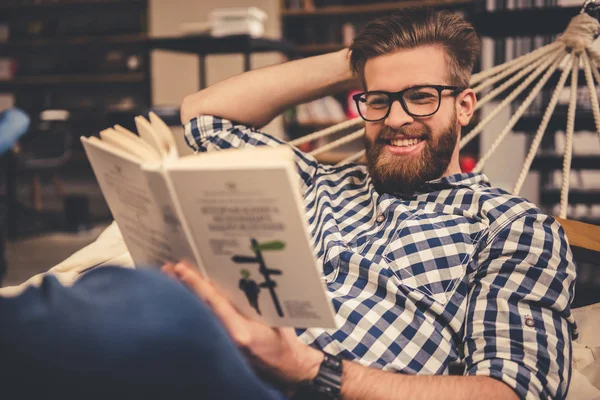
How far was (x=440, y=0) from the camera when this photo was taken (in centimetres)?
386

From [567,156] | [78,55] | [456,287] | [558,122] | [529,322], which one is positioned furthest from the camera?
[78,55]

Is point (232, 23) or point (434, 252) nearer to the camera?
point (434, 252)

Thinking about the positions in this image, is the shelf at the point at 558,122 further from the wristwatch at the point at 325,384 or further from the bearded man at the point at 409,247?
the wristwatch at the point at 325,384

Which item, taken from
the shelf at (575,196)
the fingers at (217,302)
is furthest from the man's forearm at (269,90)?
the shelf at (575,196)

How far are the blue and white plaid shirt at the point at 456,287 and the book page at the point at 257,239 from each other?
25cm

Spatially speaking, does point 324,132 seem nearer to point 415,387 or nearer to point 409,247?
point 409,247

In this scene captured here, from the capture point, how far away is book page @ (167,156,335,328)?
0.55 meters

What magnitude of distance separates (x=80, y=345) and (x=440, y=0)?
3.87 metres

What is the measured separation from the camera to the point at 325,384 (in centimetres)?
72

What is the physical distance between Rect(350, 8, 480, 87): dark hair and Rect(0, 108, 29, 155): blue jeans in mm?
714

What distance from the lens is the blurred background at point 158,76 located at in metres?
2.89

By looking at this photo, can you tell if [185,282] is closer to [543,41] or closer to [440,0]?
[543,41]

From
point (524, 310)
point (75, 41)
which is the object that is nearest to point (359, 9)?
point (75, 41)

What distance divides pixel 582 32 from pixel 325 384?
44.8 inches
